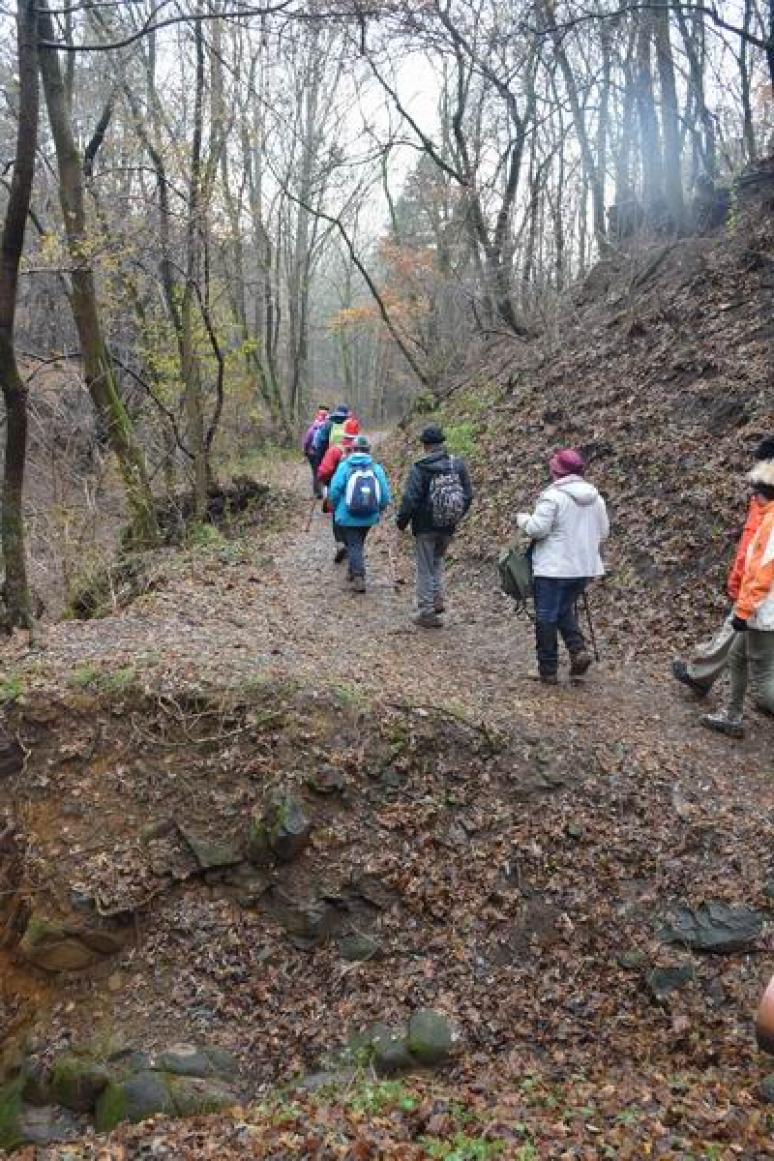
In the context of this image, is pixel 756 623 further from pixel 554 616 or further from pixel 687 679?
pixel 554 616

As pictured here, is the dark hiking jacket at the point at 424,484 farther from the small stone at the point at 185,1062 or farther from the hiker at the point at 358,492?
the small stone at the point at 185,1062

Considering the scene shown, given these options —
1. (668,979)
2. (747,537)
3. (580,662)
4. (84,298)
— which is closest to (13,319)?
(84,298)

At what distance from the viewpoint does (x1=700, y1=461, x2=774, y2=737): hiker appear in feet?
19.9

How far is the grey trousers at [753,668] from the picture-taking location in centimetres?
634

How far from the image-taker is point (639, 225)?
17.2m

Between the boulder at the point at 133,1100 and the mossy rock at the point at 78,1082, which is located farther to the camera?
the mossy rock at the point at 78,1082

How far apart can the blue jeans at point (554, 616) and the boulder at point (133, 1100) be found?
178 inches

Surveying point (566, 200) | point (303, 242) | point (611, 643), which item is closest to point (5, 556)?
point (611, 643)

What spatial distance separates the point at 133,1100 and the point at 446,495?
5759 mm

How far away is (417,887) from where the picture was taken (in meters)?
5.59

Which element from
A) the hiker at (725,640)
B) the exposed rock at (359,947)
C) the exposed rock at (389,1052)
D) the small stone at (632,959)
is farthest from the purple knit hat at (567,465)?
the exposed rock at (389,1052)

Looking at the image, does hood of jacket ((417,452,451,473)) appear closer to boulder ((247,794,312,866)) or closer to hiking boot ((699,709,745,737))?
hiking boot ((699,709,745,737))

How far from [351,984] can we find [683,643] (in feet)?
16.1

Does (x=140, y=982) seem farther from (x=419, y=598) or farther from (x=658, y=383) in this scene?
(x=658, y=383)
